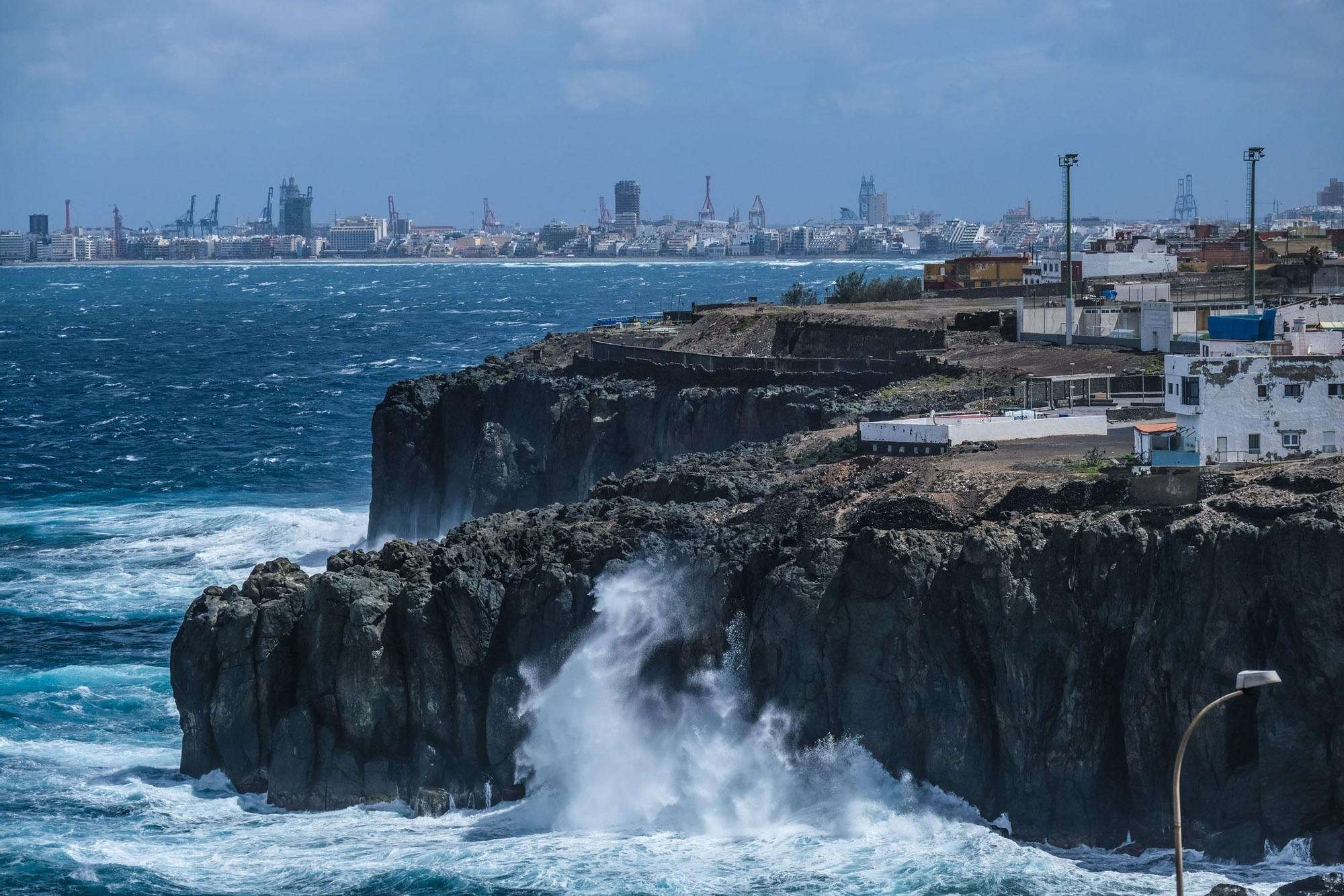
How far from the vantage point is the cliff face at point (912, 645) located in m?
30.2

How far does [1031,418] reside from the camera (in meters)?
45.2

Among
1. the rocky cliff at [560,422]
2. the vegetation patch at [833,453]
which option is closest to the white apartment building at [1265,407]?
the vegetation patch at [833,453]

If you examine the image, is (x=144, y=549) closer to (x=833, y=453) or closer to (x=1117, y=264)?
(x=833, y=453)

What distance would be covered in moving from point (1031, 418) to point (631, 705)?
1447cm

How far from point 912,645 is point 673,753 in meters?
5.44

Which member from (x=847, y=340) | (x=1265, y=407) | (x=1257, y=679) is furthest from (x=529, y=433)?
(x=1257, y=679)

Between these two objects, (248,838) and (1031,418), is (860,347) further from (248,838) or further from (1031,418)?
(248,838)

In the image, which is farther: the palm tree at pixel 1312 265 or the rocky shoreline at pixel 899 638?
the palm tree at pixel 1312 265

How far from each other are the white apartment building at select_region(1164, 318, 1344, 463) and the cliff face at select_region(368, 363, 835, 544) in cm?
1926

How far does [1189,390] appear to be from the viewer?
3772 cm

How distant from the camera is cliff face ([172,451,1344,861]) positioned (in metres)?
30.2

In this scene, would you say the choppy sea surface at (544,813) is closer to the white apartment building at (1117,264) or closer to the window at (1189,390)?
the window at (1189,390)

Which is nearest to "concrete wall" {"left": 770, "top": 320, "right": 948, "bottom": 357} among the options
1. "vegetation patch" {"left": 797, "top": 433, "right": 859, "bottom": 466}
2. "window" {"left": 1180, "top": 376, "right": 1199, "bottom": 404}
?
"vegetation patch" {"left": 797, "top": 433, "right": 859, "bottom": 466}

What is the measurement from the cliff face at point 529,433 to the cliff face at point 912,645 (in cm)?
1884
